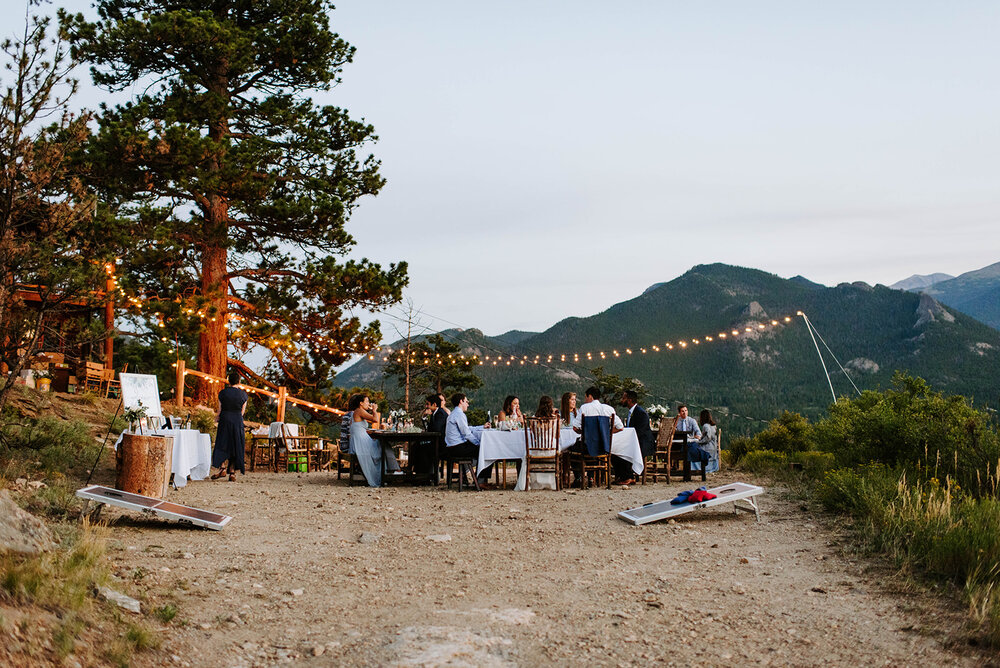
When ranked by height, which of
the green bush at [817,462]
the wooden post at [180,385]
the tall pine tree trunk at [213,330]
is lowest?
the green bush at [817,462]

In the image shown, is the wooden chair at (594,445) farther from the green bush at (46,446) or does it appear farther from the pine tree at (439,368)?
the pine tree at (439,368)

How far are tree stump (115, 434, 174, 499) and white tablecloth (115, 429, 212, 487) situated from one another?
87 cm

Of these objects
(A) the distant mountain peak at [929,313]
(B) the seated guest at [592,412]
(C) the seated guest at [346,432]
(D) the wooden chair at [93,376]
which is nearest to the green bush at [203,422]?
(D) the wooden chair at [93,376]

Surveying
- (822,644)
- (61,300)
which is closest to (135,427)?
(61,300)

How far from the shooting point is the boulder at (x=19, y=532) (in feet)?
13.8

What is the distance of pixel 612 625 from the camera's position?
407cm

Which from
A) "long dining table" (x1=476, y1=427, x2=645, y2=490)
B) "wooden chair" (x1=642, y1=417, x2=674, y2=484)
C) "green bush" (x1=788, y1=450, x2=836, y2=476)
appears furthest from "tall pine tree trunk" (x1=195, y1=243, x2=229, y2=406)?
"green bush" (x1=788, y1=450, x2=836, y2=476)

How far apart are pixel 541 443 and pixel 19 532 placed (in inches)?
266

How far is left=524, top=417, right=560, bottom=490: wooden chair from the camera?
1024cm

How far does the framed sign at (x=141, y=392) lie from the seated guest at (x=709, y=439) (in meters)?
7.98

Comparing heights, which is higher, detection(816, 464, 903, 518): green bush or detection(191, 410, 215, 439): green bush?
detection(191, 410, 215, 439): green bush

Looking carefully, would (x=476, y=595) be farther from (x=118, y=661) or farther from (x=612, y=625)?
(x=118, y=661)

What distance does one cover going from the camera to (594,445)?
1045 centimetres

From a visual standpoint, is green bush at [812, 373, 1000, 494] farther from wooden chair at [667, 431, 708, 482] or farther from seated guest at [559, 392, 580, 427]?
seated guest at [559, 392, 580, 427]
